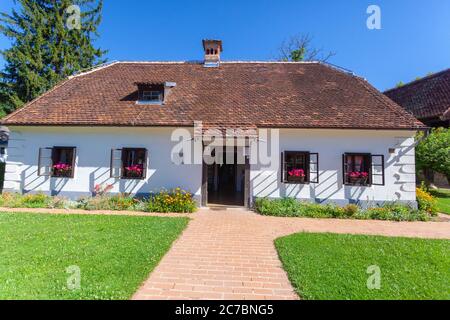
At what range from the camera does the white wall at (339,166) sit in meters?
9.45

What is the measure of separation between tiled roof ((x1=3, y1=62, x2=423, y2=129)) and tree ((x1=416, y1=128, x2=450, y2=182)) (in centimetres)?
396

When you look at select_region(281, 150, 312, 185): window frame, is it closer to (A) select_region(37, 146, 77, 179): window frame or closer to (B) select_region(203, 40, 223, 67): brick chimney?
(B) select_region(203, 40, 223, 67): brick chimney

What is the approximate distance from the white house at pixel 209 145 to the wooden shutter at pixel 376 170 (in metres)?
0.04

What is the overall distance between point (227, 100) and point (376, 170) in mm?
7030

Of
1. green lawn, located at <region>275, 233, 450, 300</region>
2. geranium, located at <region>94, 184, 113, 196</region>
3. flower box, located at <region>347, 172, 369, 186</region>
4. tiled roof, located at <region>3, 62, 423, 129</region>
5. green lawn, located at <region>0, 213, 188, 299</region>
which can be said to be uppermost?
tiled roof, located at <region>3, 62, 423, 129</region>

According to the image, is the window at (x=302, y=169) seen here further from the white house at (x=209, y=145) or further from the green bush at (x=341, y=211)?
the green bush at (x=341, y=211)

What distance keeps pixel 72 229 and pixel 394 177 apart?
11.4 metres

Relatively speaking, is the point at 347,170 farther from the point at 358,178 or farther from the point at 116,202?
the point at 116,202

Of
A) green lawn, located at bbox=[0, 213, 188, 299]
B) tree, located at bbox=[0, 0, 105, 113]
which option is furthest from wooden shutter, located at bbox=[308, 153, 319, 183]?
tree, located at bbox=[0, 0, 105, 113]

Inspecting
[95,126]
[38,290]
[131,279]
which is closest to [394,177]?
[131,279]

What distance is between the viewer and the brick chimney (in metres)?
14.2

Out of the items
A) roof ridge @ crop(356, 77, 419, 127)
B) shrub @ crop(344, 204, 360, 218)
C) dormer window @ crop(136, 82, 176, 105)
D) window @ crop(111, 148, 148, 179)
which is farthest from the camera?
dormer window @ crop(136, 82, 176, 105)

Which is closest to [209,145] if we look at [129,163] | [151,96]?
[129,163]

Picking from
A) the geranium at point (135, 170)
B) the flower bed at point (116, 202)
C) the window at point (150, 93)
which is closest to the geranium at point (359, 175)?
the flower bed at point (116, 202)
